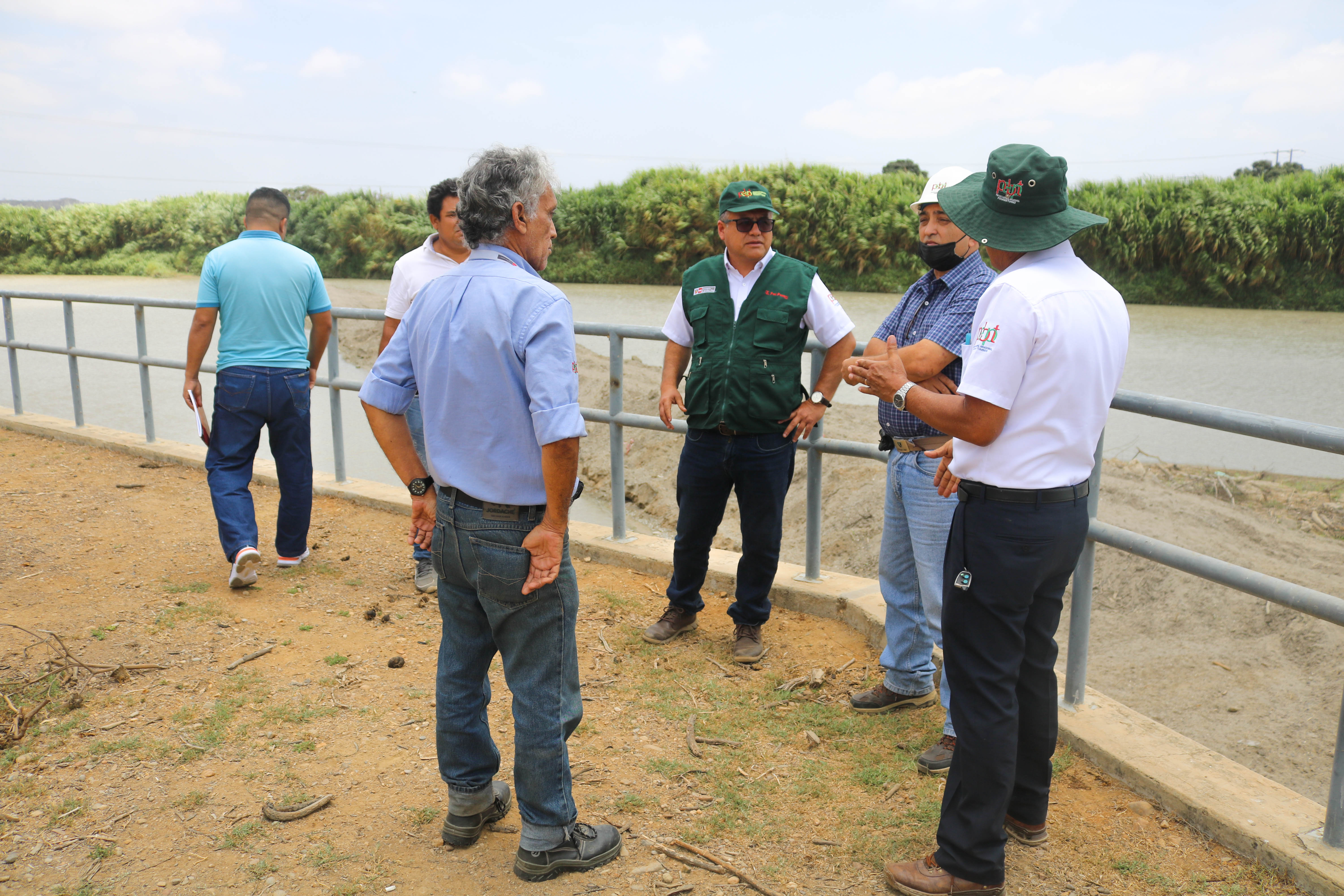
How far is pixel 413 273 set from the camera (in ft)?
14.1

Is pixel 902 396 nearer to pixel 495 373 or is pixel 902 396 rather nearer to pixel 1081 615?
pixel 495 373

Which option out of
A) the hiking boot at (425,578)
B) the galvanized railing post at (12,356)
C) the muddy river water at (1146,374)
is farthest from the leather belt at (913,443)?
the galvanized railing post at (12,356)

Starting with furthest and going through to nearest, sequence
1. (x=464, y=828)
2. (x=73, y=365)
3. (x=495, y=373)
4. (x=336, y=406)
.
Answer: (x=73, y=365) < (x=336, y=406) < (x=464, y=828) < (x=495, y=373)

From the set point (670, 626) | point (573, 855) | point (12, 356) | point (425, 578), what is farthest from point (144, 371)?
point (573, 855)

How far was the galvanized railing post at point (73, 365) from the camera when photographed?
7.45 m

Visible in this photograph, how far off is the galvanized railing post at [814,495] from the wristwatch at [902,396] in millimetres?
1529

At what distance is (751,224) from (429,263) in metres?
1.64

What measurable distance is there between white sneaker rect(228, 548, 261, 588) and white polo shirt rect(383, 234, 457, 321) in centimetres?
133

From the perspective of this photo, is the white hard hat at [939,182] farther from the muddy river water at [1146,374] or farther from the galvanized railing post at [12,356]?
the galvanized railing post at [12,356]

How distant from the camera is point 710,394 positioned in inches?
143

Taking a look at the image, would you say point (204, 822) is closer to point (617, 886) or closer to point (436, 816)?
point (436, 816)

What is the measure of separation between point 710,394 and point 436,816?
1.81 m

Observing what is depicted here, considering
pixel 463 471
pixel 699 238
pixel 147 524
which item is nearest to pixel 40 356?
pixel 699 238

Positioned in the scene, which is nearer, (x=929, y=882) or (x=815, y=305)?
(x=929, y=882)
